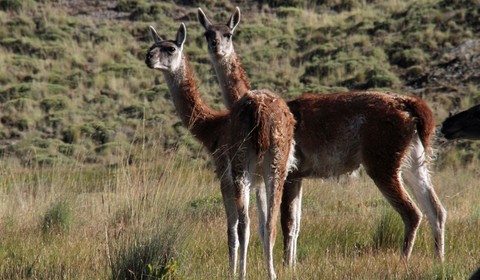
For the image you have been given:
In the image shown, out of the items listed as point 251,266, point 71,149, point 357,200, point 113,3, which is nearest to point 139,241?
point 251,266

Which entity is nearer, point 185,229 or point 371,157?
point 185,229

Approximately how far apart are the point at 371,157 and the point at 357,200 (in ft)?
10.9

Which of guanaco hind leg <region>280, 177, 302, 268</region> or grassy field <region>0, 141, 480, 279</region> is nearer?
grassy field <region>0, 141, 480, 279</region>

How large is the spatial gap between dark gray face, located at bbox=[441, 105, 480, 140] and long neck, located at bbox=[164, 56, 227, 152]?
276cm

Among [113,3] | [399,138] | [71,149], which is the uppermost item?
[113,3]

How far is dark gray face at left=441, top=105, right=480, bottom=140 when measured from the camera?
225 inches

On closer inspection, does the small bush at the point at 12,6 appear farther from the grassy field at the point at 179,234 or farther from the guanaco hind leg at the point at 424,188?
the guanaco hind leg at the point at 424,188

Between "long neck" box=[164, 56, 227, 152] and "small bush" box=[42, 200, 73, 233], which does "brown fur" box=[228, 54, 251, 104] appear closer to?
"long neck" box=[164, 56, 227, 152]

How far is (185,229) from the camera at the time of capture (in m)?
6.84

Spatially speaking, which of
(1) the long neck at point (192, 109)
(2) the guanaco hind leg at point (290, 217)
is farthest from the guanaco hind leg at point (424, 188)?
(1) the long neck at point (192, 109)

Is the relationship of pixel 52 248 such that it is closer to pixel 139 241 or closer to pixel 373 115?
pixel 139 241

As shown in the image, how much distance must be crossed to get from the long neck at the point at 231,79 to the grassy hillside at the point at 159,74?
10.8 metres

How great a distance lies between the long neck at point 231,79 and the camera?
968 cm

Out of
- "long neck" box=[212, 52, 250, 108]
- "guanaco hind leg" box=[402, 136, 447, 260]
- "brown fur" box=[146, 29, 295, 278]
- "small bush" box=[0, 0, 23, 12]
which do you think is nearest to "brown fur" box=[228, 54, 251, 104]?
"long neck" box=[212, 52, 250, 108]
